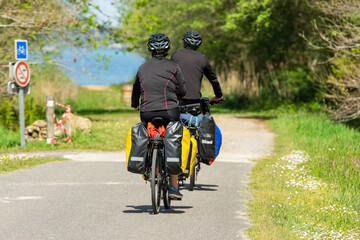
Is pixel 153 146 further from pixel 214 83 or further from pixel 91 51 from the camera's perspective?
pixel 91 51

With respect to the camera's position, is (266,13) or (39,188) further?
(266,13)

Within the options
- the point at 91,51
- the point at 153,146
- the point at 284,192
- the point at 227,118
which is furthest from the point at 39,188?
the point at 227,118

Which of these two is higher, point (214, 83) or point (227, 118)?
point (214, 83)

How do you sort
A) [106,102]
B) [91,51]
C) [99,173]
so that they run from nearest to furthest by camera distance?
[99,173]
[91,51]
[106,102]

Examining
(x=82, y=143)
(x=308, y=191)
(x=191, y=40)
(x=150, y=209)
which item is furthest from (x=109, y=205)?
(x=82, y=143)

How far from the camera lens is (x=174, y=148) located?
754 centimetres

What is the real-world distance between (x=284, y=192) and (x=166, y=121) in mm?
2649

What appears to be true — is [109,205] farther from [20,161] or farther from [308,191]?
[20,161]

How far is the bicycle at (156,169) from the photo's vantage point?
7.57 m

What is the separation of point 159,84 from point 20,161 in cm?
572

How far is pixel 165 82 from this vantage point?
25.1 feet

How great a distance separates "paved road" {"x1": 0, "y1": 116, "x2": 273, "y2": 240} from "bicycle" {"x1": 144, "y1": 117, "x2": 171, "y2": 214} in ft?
0.93

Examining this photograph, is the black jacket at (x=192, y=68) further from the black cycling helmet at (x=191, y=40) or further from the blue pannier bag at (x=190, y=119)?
the blue pannier bag at (x=190, y=119)

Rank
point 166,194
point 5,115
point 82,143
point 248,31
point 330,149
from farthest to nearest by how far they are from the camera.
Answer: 1. point 248,31
2. point 5,115
3. point 82,143
4. point 330,149
5. point 166,194
